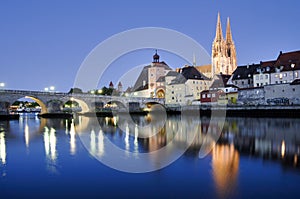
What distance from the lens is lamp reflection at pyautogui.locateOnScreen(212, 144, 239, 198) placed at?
29.8 ft

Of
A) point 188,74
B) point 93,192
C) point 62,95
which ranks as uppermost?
point 188,74

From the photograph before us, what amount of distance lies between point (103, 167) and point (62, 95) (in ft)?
140

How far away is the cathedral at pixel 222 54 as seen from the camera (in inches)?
3735

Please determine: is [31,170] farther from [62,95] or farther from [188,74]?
[188,74]


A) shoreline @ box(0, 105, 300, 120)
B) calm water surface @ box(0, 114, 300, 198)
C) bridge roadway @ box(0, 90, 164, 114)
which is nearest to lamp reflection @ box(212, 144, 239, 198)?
calm water surface @ box(0, 114, 300, 198)

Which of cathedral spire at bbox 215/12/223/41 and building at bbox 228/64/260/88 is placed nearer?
building at bbox 228/64/260/88

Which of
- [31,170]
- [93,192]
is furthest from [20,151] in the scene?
[93,192]

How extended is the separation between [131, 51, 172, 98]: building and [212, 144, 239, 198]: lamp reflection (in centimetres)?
6962

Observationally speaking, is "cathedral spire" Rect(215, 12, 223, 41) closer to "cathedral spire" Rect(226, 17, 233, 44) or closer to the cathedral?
the cathedral

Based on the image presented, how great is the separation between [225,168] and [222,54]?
291 ft

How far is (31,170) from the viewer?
1197 centimetres

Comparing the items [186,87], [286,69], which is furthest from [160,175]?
[186,87]

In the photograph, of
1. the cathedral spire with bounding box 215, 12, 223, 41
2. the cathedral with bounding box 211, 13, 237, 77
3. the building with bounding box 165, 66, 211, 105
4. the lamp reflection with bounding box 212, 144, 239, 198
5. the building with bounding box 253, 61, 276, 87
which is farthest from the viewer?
the cathedral spire with bounding box 215, 12, 223, 41

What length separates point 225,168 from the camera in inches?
448
